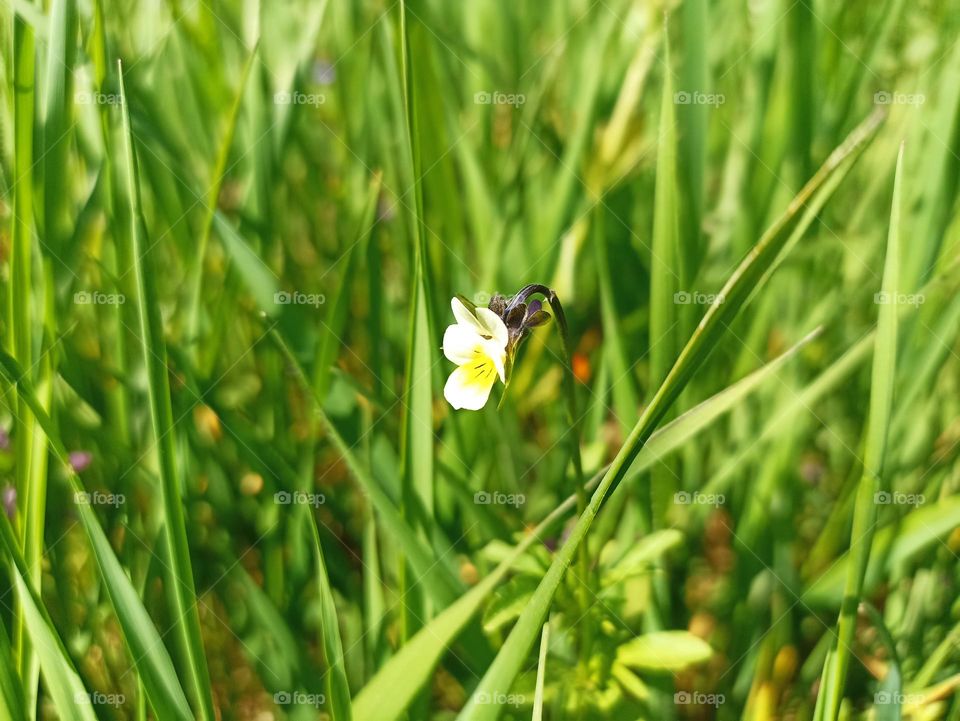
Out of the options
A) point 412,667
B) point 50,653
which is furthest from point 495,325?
point 50,653

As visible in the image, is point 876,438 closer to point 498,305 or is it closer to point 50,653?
point 498,305

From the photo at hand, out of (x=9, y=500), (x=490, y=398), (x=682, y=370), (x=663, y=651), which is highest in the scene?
(x=682, y=370)

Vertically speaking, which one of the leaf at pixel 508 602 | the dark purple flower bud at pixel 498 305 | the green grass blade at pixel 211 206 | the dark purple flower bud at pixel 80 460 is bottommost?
the leaf at pixel 508 602

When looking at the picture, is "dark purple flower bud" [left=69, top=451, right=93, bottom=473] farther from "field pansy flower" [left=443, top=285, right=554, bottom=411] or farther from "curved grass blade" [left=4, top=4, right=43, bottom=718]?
"field pansy flower" [left=443, top=285, right=554, bottom=411]

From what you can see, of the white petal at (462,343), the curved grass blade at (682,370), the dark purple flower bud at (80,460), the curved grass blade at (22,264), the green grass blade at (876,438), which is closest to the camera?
the curved grass blade at (682,370)

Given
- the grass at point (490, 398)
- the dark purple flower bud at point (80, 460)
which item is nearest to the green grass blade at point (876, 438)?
the grass at point (490, 398)

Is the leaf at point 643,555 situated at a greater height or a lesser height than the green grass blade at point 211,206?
lesser

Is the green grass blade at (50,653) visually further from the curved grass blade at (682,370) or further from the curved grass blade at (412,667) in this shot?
the curved grass blade at (682,370)
